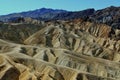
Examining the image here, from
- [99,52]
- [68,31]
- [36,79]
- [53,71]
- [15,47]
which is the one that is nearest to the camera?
[36,79]

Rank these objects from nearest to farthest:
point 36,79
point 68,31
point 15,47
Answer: point 36,79
point 15,47
point 68,31

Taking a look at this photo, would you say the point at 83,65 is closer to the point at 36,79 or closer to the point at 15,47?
the point at 15,47

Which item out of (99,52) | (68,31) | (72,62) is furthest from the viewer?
(68,31)

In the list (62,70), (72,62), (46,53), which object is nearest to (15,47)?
(46,53)

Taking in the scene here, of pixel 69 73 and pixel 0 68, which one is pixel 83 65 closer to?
pixel 69 73

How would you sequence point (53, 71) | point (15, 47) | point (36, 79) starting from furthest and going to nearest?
1. point (15, 47)
2. point (53, 71)
3. point (36, 79)

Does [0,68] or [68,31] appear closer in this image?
[0,68]

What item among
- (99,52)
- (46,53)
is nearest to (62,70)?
(46,53)

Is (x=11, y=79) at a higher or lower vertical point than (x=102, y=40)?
higher

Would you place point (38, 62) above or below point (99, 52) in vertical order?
above
